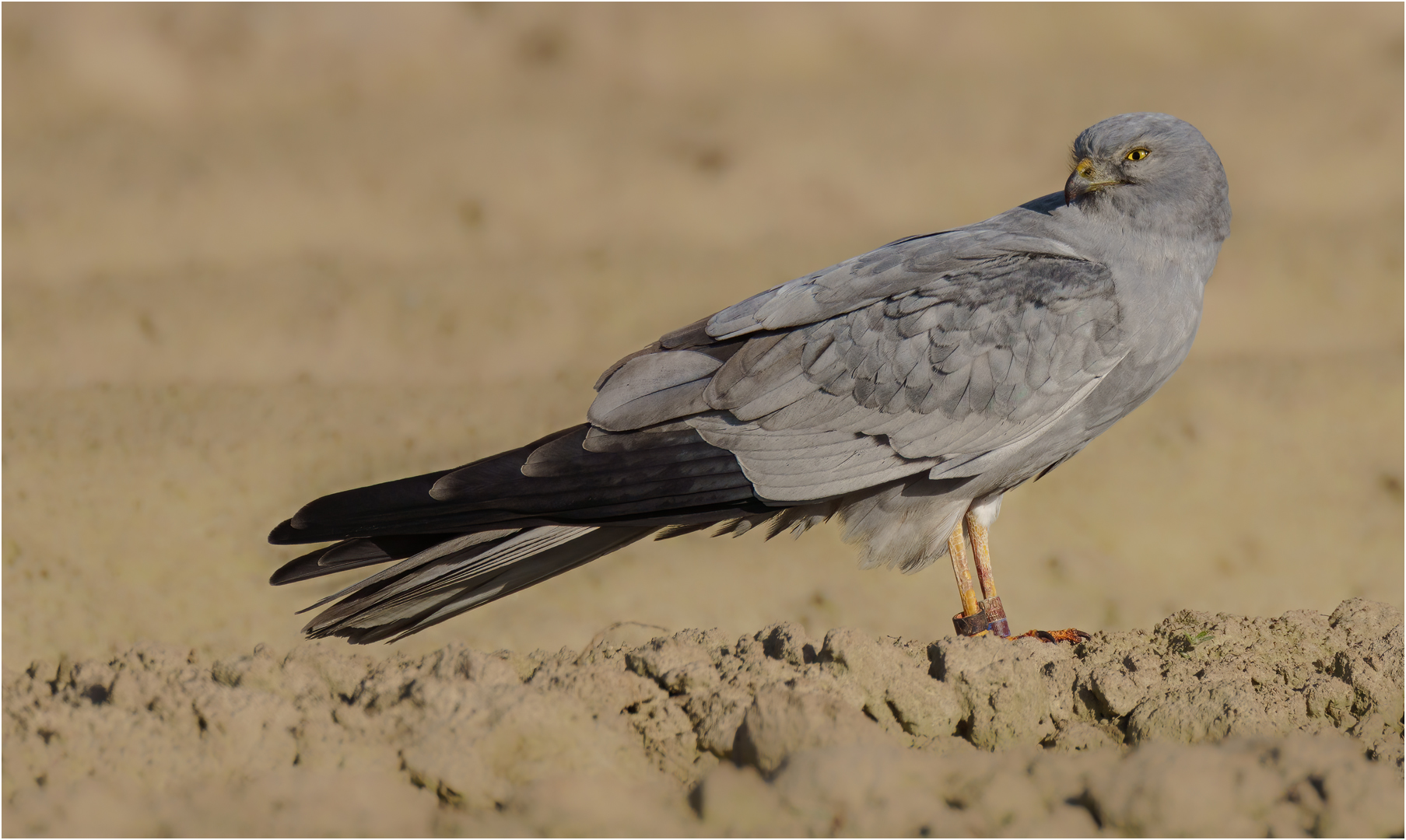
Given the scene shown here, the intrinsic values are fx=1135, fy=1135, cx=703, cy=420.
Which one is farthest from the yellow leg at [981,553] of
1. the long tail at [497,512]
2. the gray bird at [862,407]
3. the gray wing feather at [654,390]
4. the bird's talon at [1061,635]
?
the gray wing feather at [654,390]

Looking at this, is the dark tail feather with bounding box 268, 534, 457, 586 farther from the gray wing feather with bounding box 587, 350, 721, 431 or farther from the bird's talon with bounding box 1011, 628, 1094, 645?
the bird's talon with bounding box 1011, 628, 1094, 645

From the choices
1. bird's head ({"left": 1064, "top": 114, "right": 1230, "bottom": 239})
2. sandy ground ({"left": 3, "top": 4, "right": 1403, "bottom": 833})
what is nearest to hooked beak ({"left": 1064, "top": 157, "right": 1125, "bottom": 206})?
bird's head ({"left": 1064, "top": 114, "right": 1230, "bottom": 239})

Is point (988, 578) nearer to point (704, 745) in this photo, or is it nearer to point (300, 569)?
point (704, 745)

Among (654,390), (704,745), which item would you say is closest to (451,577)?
(654,390)

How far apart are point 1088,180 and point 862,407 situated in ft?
3.93

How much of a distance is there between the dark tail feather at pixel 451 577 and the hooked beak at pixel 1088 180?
197 cm

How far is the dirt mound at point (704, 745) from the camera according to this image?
8.73 feet

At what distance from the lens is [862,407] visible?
12.8ft

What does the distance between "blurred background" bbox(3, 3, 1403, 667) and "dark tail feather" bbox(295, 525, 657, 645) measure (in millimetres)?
5766

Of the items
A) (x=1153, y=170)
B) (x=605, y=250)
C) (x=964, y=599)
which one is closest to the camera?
(x=1153, y=170)

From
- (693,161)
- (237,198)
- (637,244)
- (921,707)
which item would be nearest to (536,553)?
(921,707)

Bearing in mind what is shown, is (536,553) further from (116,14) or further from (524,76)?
(116,14)

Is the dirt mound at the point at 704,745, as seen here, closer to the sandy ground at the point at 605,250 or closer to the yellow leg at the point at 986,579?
the yellow leg at the point at 986,579

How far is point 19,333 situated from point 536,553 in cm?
1126
